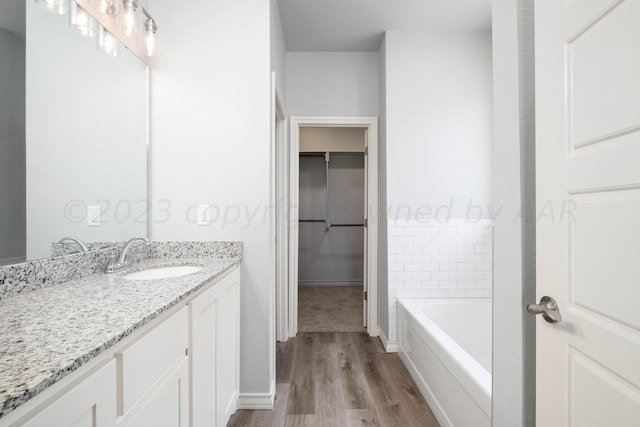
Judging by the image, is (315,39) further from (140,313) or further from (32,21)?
(140,313)

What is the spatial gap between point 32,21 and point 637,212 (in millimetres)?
1907

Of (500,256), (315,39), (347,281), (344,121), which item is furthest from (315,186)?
(500,256)

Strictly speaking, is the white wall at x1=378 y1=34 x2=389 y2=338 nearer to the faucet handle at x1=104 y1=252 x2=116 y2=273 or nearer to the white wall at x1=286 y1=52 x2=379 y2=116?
Result: the white wall at x1=286 y1=52 x2=379 y2=116

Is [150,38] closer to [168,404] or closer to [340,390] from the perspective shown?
[168,404]

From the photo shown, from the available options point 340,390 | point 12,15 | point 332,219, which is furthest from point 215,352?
point 332,219

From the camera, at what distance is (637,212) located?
1.94ft

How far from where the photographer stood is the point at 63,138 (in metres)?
1.11

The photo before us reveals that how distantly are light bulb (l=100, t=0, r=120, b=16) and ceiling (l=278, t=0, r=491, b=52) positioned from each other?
4.14ft

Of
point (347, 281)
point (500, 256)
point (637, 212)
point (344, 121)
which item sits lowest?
point (347, 281)

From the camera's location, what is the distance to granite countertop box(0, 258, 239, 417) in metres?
0.45

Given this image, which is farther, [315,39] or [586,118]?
[315,39]

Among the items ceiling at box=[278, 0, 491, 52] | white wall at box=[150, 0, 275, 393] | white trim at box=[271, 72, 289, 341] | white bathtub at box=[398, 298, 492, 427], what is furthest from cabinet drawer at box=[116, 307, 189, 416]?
ceiling at box=[278, 0, 491, 52]

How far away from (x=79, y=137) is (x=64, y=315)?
872 millimetres

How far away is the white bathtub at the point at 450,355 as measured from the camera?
4.09ft
